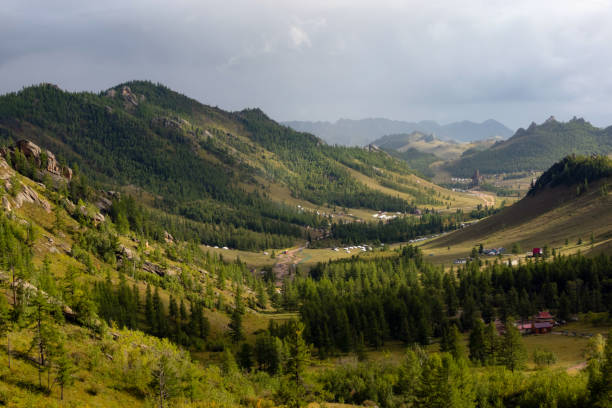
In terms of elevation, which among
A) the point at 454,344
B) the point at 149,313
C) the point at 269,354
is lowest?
the point at 454,344

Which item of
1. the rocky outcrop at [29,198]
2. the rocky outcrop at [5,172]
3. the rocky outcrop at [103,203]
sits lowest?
the rocky outcrop at [29,198]

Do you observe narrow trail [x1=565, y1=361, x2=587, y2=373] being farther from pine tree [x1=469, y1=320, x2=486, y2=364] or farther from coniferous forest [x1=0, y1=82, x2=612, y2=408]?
pine tree [x1=469, y1=320, x2=486, y2=364]

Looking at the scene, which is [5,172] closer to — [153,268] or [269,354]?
[153,268]

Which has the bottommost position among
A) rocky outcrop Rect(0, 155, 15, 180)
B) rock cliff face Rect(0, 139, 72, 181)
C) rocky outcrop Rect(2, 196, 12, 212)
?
rocky outcrop Rect(2, 196, 12, 212)

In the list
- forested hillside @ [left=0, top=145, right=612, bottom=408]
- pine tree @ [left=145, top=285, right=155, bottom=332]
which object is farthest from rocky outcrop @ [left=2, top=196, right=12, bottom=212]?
pine tree @ [left=145, top=285, right=155, bottom=332]

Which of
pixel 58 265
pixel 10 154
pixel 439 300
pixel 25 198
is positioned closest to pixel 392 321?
pixel 439 300

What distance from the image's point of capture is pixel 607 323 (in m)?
116

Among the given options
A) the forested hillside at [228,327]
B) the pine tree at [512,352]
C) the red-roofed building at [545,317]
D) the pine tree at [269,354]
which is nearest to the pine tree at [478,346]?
the forested hillside at [228,327]

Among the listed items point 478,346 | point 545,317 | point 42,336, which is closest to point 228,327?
point 478,346

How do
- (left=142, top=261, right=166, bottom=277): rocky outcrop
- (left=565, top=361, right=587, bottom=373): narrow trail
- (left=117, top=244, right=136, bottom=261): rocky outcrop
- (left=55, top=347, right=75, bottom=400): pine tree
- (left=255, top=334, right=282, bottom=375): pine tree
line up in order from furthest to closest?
(left=142, top=261, right=166, bottom=277): rocky outcrop
(left=117, top=244, right=136, bottom=261): rocky outcrop
(left=255, top=334, right=282, bottom=375): pine tree
(left=565, top=361, right=587, bottom=373): narrow trail
(left=55, top=347, right=75, bottom=400): pine tree

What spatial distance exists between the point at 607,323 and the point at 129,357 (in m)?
128

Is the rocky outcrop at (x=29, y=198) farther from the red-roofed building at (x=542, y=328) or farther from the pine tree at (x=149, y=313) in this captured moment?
the red-roofed building at (x=542, y=328)

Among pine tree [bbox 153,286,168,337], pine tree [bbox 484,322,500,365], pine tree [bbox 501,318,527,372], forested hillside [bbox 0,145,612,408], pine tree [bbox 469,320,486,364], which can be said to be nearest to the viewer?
forested hillside [bbox 0,145,612,408]

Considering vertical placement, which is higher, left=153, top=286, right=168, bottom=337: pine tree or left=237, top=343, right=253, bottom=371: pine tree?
left=153, top=286, right=168, bottom=337: pine tree
